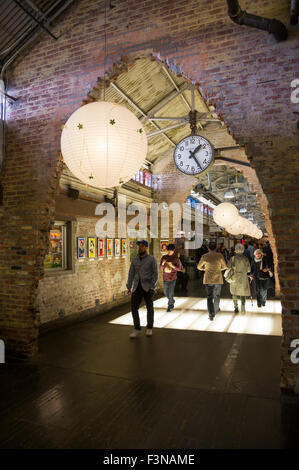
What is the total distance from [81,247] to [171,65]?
192 inches

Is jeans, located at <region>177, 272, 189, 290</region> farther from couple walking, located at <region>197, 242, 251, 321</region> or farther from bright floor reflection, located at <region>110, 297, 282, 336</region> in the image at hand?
couple walking, located at <region>197, 242, 251, 321</region>

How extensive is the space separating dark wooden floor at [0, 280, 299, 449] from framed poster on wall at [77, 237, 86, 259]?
2.55 metres

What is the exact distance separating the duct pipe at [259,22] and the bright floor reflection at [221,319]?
510cm

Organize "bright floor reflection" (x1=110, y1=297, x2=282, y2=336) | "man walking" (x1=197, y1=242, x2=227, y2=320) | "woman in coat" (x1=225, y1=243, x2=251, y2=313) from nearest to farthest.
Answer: "bright floor reflection" (x1=110, y1=297, x2=282, y2=336) → "man walking" (x1=197, y1=242, x2=227, y2=320) → "woman in coat" (x1=225, y1=243, x2=251, y2=313)

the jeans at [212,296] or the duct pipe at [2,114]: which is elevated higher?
the duct pipe at [2,114]

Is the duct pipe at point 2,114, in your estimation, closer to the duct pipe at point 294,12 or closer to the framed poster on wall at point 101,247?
the framed poster on wall at point 101,247

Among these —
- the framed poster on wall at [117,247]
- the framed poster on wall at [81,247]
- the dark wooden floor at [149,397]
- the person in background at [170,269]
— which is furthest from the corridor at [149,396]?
the framed poster on wall at [117,247]

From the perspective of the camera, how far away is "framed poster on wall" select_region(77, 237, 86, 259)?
25.2 ft

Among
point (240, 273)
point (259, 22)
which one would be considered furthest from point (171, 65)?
point (240, 273)

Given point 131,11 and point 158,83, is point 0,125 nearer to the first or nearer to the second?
point 131,11

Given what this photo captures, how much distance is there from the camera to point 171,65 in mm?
4441

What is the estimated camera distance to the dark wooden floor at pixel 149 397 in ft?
9.18

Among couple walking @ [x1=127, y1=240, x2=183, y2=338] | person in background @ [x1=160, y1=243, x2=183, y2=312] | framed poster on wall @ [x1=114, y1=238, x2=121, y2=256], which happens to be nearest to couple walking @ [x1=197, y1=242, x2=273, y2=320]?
person in background @ [x1=160, y1=243, x2=183, y2=312]
